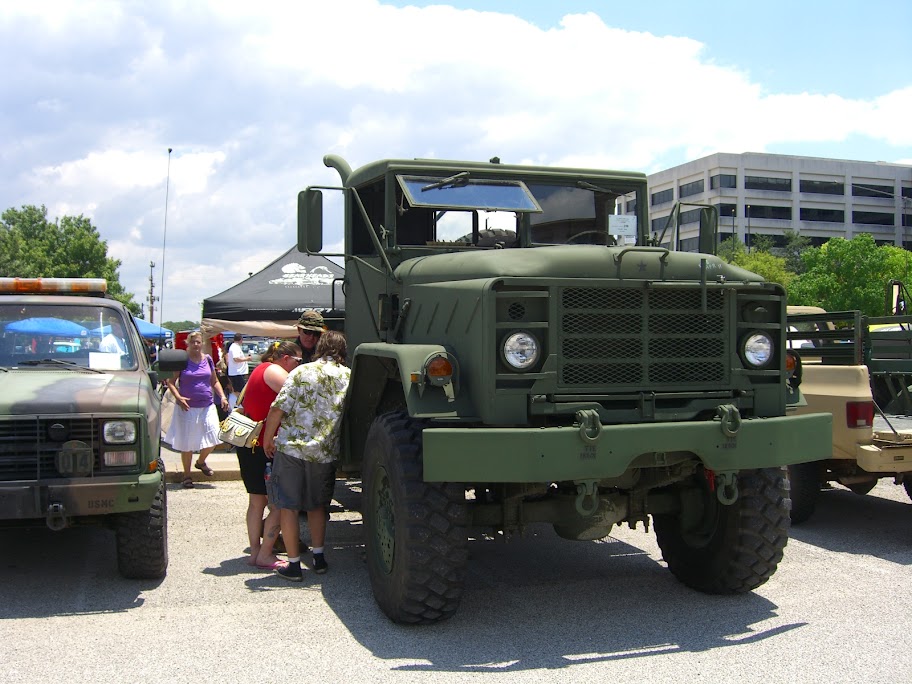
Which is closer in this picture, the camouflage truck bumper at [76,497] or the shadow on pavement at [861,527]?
the camouflage truck bumper at [76,497]

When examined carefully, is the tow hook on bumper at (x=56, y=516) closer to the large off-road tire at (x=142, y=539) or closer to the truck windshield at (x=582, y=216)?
the large off-road tire at (x=142, y=539)

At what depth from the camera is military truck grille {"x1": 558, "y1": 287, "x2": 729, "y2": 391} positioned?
4.77 m

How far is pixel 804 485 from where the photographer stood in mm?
7547

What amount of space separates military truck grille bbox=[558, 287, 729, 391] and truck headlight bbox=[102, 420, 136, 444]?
98.5 inches

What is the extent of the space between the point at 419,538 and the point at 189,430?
5.29 m

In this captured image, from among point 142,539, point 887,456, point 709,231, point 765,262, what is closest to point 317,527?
point 142,539

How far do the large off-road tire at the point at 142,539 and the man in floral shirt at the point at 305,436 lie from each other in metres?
0.71

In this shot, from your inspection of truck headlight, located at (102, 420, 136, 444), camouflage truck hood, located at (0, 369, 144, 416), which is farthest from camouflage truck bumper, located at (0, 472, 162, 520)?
camouflage truck hood, located at (0, 369, 144, 416)

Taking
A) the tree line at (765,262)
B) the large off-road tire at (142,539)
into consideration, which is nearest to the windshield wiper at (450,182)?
the large off-road tire at (142,539)

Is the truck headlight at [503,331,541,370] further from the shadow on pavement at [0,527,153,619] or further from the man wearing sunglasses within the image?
the shadow on pavement at [0,527,153,619]

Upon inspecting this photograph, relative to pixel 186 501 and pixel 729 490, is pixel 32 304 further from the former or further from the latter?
pixel 729 490

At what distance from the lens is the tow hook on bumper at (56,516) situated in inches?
198

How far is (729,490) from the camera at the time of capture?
195 inches

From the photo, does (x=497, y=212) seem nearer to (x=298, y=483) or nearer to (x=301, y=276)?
(x=298, y=483)
